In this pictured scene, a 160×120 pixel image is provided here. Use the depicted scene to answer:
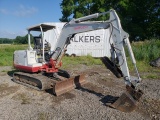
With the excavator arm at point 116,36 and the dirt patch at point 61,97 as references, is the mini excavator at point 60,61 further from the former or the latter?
the dirt patch at point 61,97

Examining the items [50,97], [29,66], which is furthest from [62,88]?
[29,66]

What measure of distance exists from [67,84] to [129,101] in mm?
2495

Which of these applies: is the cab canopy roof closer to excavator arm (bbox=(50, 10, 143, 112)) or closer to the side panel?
the side panel

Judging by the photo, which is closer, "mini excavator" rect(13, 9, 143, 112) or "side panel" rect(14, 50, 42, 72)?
"mini excavator" rect(13, 9, 143, 112)

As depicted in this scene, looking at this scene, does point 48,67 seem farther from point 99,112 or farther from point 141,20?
point 141,20

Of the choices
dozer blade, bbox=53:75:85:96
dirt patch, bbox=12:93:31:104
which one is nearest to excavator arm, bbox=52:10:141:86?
dozer blade, bbox=53:75:85:96

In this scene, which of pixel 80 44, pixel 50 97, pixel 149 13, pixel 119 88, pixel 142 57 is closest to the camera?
pixel 50 97

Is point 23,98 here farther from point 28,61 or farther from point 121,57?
point 121,57

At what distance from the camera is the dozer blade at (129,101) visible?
205 inches

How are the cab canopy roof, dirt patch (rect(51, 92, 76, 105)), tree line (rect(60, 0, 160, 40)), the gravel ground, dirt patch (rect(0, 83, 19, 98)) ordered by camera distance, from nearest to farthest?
the gravel ground → dirt patch (rect(51, 92, 76, 105)) → dirt patch (rect(0, 83, 19, 98)) → the cab canopy roof → tree line (rect(60, 0, 160, 40))

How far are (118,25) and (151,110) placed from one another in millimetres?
2454

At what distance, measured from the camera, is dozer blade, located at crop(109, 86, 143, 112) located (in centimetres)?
520

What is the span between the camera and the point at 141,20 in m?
30.0

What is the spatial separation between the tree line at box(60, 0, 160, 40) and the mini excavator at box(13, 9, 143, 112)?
21.5 metres
